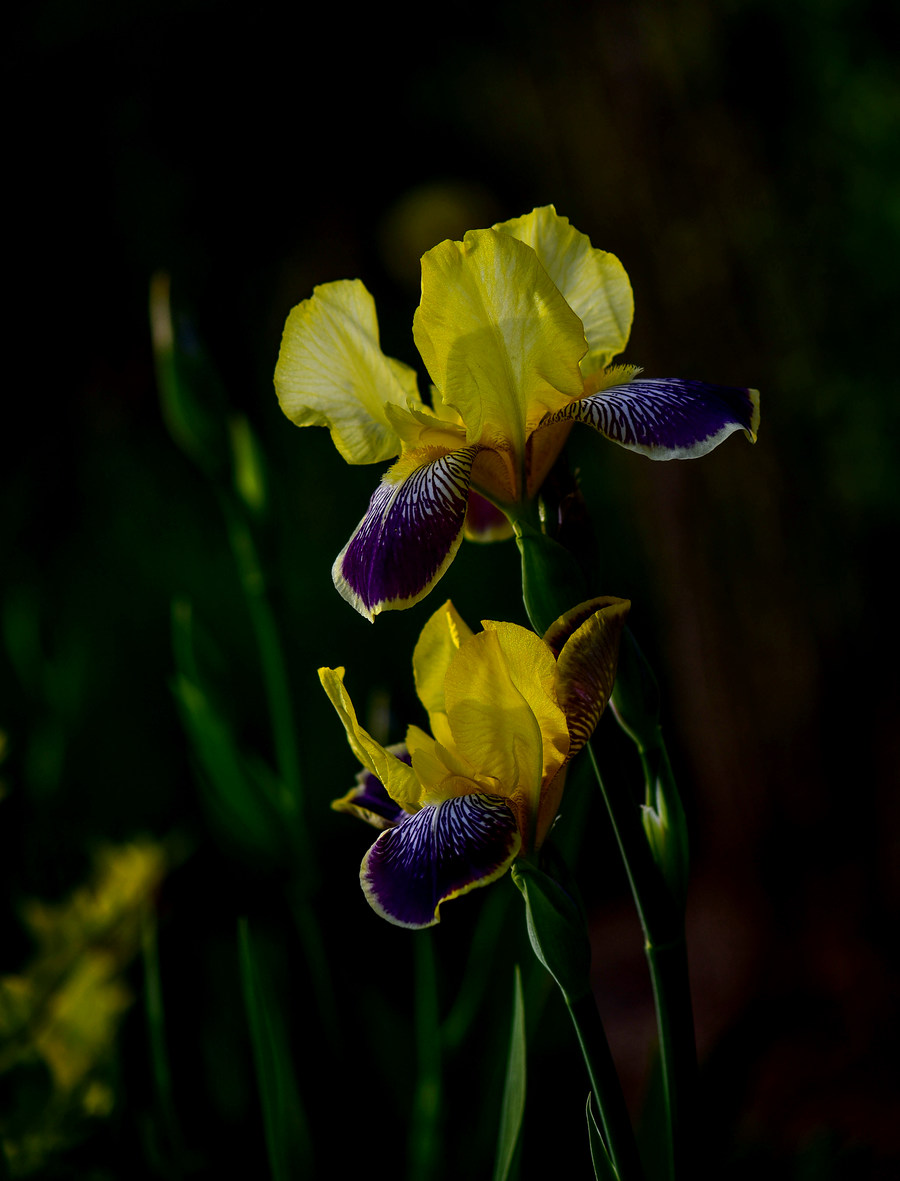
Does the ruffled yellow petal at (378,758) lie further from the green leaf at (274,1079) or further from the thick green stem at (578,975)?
the green leaf at (274,1079)

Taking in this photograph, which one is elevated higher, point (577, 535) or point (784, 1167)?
point (577, 535)

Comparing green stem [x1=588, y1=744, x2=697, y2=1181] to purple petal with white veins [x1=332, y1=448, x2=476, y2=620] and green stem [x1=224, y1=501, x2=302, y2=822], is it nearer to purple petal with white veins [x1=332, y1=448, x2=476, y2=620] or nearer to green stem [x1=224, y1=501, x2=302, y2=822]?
purple petal with white veins [x1=332, y1=448, x2=476, y2=620]

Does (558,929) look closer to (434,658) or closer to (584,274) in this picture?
(434,658)

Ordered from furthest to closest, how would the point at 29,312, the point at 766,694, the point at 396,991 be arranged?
the point at 29,312 → the point at 766,694 → the point at 396,991

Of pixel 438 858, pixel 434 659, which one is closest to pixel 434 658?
pixel 434 659

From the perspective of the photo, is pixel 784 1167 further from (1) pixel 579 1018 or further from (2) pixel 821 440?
(2) pixel 821 440

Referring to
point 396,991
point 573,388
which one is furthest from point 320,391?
point 396,991
